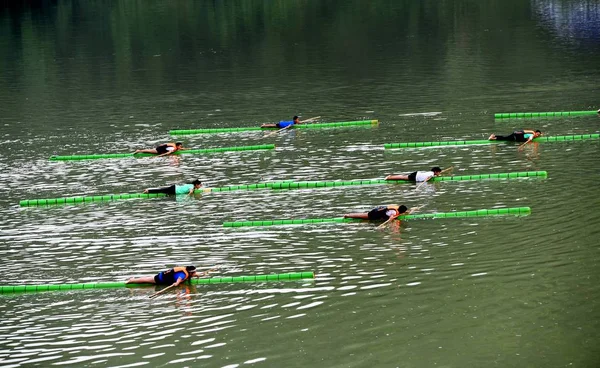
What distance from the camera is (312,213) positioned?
18969mm

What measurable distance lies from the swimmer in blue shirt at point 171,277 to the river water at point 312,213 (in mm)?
218

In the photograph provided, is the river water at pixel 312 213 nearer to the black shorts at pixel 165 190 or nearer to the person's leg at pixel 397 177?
the person's leg at pixel 397 177

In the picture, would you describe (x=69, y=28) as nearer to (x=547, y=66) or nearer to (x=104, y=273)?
(x=547, y=66)

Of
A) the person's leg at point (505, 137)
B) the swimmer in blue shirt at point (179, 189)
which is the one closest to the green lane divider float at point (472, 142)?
the person's leg at point (505, 137)

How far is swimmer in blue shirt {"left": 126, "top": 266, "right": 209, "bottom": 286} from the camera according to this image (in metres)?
15.2

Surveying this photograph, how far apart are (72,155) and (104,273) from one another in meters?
9.76

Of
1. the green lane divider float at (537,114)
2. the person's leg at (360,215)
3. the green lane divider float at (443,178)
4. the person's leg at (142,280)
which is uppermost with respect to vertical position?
the person's leg at (142,280)

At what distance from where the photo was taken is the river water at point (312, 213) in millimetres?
13305

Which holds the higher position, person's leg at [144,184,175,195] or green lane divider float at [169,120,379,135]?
person's leg at [144,184,175,195]

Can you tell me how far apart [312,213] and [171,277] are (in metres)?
4.33

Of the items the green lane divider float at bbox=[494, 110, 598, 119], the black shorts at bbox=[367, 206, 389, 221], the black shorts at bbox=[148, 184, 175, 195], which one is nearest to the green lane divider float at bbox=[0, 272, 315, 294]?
the black shorts at bbox=[367, 206, 389, 221]

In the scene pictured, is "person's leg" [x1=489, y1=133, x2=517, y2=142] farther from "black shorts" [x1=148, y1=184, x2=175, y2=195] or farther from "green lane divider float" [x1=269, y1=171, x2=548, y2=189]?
"black shorts" [x1=148, y1=184, x2=175, y2=195]

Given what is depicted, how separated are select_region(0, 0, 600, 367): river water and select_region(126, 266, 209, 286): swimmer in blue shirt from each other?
0.22m

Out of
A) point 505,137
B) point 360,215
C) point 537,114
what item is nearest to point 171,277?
point 360,215
